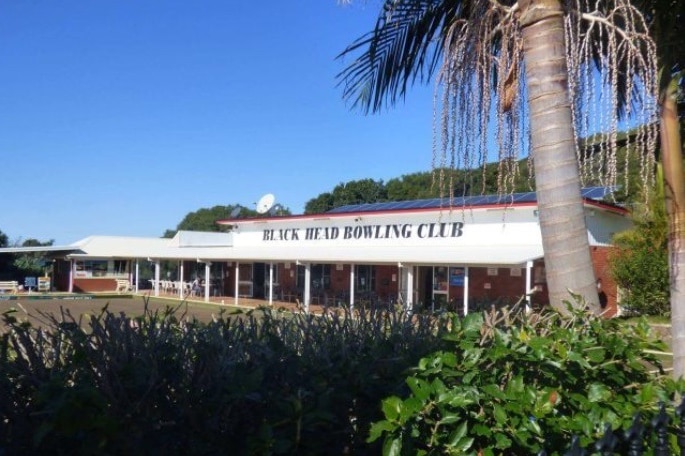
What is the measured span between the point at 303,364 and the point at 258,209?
113ft

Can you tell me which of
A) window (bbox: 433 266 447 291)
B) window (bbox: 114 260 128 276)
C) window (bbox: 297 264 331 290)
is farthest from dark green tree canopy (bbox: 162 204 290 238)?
window (bbox: 433 266 447 291)

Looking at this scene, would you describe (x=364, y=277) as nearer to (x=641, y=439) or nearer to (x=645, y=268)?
(x=645, y=268)

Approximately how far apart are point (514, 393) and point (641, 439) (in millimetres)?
556

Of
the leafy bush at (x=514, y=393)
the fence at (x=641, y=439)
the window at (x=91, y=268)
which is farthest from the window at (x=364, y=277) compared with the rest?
the fence at (x=641, y=439)

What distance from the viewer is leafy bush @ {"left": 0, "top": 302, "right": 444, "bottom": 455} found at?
2660 mm

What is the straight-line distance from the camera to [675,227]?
15.1 ft

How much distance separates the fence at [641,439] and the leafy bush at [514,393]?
0.44 feet

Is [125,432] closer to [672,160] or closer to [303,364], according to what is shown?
[303,364]

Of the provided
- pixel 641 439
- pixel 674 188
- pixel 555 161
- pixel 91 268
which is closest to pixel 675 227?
pixel 674 188

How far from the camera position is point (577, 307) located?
4.47 m

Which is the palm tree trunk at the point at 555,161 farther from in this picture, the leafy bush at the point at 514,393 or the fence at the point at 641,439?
the fence at the point at 641,439

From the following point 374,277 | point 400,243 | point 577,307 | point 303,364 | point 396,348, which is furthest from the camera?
point 374,277

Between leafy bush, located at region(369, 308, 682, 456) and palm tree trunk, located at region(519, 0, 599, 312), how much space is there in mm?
910

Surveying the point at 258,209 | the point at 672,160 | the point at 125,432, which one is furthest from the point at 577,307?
the point at 258,209
